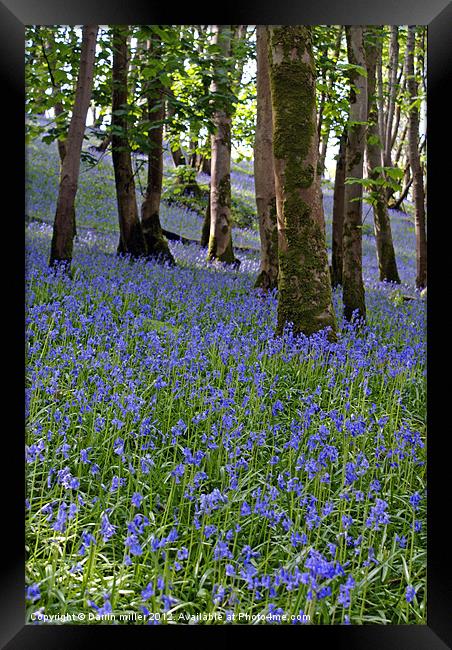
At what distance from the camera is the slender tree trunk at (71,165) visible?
6559 millimetres

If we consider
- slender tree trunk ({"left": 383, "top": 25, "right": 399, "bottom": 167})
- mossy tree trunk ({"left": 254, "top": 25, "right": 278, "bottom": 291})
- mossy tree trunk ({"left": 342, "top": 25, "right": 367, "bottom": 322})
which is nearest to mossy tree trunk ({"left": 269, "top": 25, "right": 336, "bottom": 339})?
mossy tree trunk ({"left": 342, "top": 25, "right": 367, "bottom": 322})

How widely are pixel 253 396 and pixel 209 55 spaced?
558 centimetres

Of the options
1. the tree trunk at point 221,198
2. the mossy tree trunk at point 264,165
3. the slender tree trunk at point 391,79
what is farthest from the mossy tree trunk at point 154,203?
the slender tree trunk at point 391,79

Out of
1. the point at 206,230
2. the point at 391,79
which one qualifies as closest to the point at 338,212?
the point at 206,230

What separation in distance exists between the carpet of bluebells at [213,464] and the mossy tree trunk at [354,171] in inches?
27.8

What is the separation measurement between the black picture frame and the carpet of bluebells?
0.11m

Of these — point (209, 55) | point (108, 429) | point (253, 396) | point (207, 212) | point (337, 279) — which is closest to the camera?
point (108, 429)

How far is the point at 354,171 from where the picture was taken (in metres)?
7.13

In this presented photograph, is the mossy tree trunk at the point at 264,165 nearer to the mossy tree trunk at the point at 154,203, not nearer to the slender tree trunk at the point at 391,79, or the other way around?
the mossy tree trunk at the point at 154,203

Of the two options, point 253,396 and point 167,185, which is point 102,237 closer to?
point 167,185
